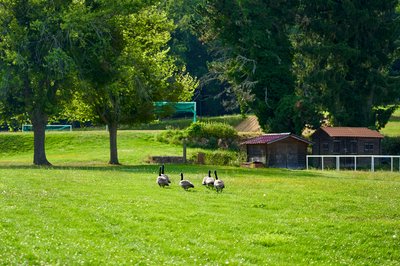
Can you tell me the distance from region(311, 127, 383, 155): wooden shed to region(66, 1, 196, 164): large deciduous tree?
14165mm

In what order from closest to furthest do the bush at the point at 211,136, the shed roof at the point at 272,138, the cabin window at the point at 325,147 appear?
the shed roof at the point at 272,138, the cabin window at the point at 325,147, the bush at the point at 211,136

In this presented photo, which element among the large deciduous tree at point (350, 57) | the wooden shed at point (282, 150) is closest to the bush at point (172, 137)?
the large deciduous tree at point (350, 57)

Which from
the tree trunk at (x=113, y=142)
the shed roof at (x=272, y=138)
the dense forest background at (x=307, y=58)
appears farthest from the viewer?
the dense forest background at (x=307, y=58)

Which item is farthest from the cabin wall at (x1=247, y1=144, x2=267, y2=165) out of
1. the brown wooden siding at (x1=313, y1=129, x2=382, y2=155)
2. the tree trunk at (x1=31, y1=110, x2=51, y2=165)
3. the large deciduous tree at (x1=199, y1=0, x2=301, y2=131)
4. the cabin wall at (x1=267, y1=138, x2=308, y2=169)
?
the tree trunk at (x1=31, y1=110, x2=51, y2=165)

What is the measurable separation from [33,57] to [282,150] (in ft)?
81.6

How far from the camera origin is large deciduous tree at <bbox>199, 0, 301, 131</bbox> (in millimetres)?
76375

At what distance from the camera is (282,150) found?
70.8 metres

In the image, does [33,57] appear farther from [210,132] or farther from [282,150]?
[210,132]

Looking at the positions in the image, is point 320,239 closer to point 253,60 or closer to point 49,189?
point 49,189

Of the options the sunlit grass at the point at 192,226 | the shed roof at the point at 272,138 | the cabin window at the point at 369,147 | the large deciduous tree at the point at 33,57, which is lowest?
the sunlit grass at the point at 192,226

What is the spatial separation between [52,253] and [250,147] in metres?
55.9

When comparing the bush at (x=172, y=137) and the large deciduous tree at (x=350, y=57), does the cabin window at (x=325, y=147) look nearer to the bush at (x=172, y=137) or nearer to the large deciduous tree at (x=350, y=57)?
the large deciduous tree at (x=350, y=57)

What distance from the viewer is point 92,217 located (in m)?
23.2

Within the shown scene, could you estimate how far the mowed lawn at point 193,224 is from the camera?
18.6 m
